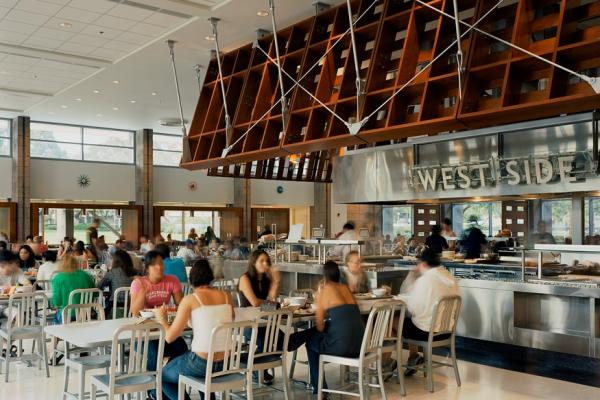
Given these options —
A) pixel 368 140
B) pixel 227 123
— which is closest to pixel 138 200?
pixel 227 123

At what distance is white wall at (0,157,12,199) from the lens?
51.4 feet

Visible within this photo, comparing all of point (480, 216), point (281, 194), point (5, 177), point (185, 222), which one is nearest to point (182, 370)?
point (480, 216)

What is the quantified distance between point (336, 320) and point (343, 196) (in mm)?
4753

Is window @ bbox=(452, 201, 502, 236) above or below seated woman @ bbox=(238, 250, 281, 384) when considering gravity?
above

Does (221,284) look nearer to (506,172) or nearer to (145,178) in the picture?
(506,172)

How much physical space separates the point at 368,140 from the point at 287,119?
4.28 ft

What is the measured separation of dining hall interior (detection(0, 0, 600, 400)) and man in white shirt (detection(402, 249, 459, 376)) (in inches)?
1.0

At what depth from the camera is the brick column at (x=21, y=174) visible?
15.7m

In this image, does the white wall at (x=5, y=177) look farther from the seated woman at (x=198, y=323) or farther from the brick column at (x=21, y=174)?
the seated woman at (x=198, y=323)

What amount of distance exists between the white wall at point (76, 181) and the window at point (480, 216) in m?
9.29

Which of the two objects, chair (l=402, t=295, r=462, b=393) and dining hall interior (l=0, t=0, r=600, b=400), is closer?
dining hall interior (l=0, t=0, r=600, b=400)

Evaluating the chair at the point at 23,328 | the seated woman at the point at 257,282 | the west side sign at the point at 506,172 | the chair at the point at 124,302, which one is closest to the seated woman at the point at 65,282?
the chair at the point at 23,328

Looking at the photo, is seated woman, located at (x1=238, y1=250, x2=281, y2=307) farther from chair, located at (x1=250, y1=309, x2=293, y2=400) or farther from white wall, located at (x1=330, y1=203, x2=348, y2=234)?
white wall, located at (x1=330, y1=203, x2=348, y2=234)

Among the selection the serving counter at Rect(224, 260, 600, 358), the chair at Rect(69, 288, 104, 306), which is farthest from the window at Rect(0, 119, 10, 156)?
the serving counter at Rect(224, 260, 600, 358)
